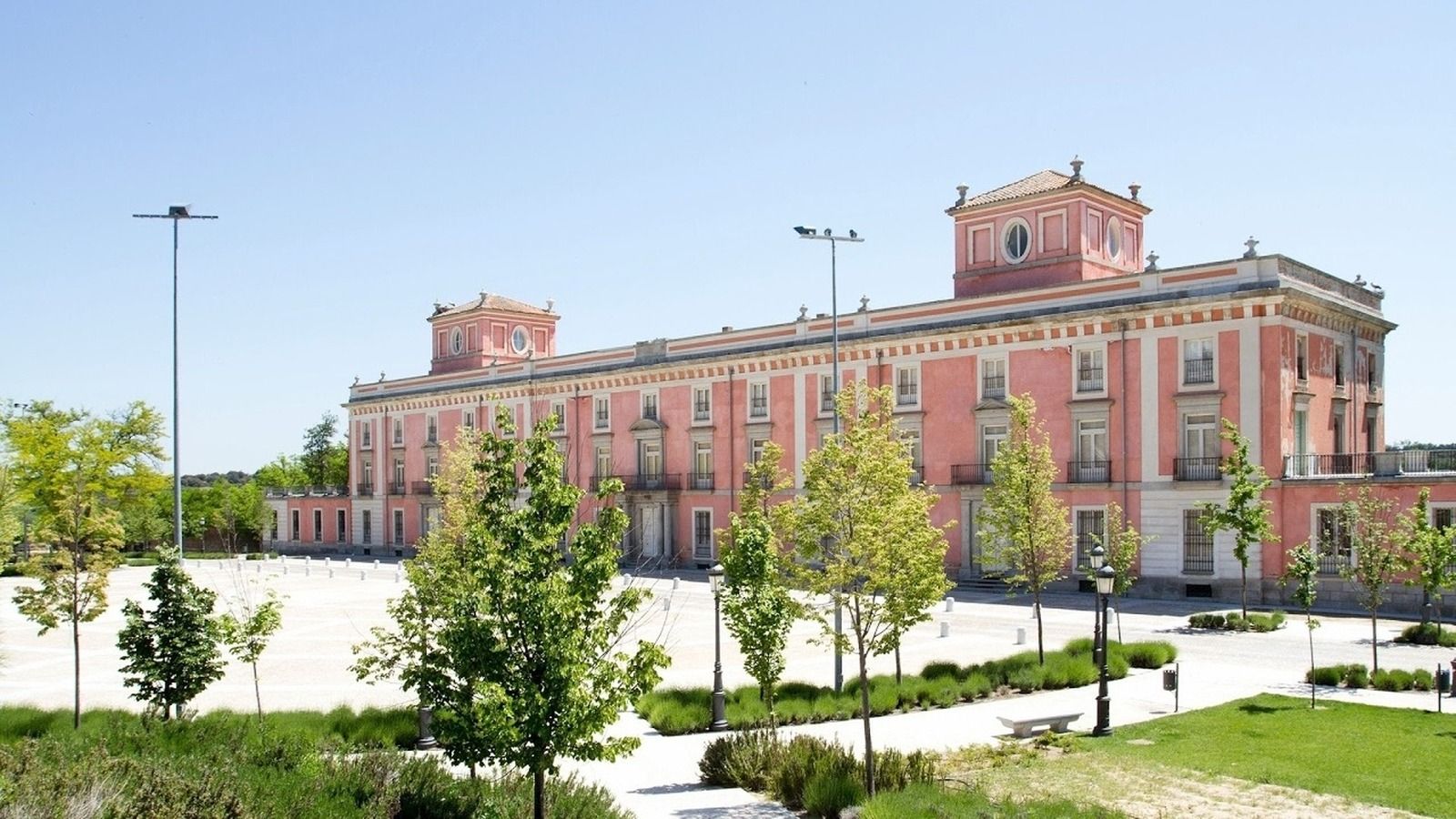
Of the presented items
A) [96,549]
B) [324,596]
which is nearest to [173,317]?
[96,549]

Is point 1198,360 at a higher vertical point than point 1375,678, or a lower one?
higher

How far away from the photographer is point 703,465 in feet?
163

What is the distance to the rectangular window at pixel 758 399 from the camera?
4650 cm

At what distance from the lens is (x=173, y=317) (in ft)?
69.9

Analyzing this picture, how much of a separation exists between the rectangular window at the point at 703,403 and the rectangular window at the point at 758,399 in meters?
2.35

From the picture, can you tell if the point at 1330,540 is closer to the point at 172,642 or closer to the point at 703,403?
the point at 703,403

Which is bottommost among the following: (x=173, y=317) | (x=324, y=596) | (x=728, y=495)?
(x=324, y=596)

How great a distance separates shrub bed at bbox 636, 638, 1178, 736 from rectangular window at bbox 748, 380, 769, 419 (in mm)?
24064

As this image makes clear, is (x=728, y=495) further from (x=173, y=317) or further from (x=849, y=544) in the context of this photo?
(x=849, y=544)

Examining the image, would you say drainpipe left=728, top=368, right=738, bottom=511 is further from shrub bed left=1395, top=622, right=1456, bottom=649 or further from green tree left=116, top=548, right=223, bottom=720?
green tree left=116, top=548, right=223, bottom=720

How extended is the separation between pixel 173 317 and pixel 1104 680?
16992 millimetres

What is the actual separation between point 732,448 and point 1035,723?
3134 centimetres

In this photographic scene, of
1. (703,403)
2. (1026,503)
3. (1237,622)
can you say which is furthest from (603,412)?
(1026,503)

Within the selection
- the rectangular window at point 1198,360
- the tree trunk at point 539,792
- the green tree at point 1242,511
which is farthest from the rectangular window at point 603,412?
the tree trunk at point 539,792
